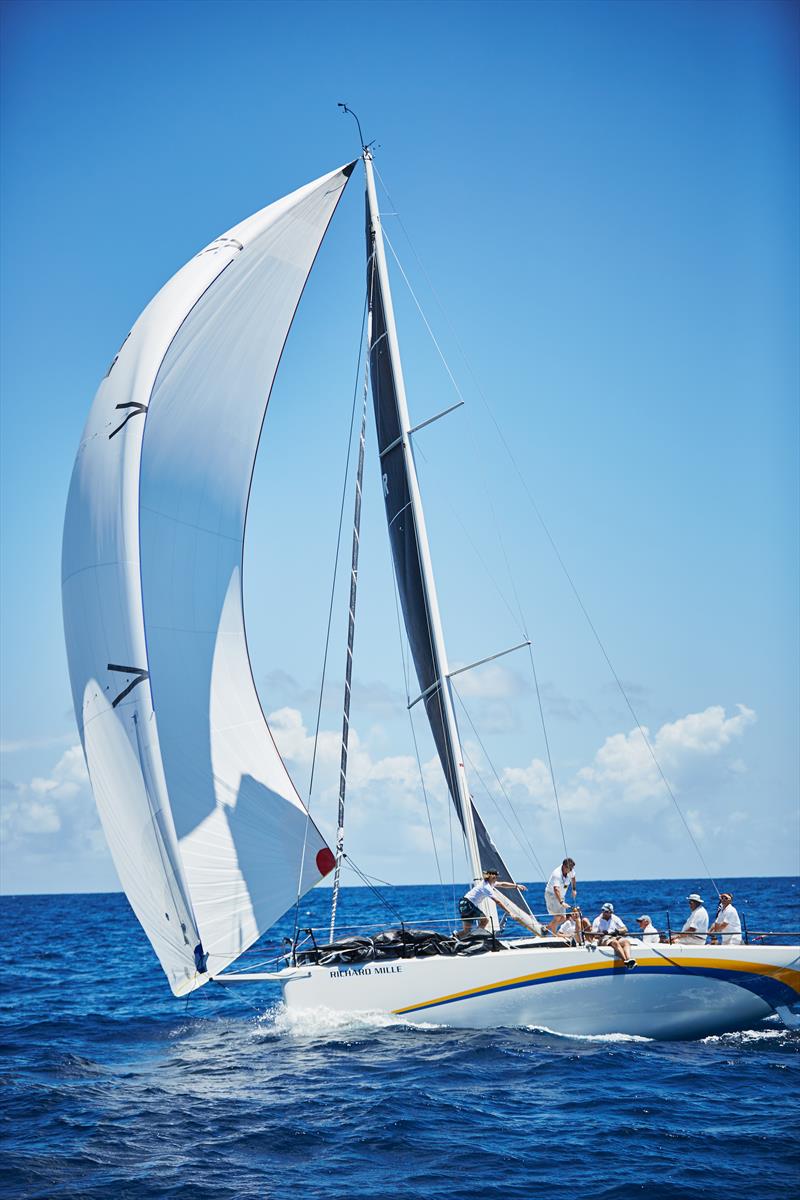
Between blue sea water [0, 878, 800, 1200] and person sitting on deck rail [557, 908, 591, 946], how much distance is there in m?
1.17

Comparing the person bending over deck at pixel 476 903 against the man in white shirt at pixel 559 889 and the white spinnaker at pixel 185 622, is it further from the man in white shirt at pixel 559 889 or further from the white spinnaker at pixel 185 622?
the white spinnaker at pixel 185 622

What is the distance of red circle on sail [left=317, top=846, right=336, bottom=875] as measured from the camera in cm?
1403

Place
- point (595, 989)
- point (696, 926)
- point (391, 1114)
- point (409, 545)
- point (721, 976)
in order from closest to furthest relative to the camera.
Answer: point (391, 1114) < point (721, 976) < point (595, 989) < point (696, 926) < point (409, 545)

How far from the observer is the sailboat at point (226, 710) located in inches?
480

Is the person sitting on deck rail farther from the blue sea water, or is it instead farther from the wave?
the wave

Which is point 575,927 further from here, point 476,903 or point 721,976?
point 721,976

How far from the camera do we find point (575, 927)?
530 inches

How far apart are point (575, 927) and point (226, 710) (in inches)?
211

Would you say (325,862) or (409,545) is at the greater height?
(409,545)

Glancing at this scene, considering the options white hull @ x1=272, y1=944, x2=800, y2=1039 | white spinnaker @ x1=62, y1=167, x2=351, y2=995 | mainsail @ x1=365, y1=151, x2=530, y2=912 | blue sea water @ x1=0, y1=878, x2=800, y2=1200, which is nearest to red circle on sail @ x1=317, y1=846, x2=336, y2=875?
white spinnaker @ x1=62, y1=167, x2=351, y2=995

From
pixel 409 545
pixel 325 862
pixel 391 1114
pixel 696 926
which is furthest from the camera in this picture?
pixel 409 545

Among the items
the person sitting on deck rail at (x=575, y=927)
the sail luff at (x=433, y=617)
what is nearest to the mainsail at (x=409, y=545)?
the sail luff at (x=433, y=617)

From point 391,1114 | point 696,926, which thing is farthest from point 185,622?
point 696,926

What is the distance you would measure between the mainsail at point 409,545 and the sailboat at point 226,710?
42 mm
